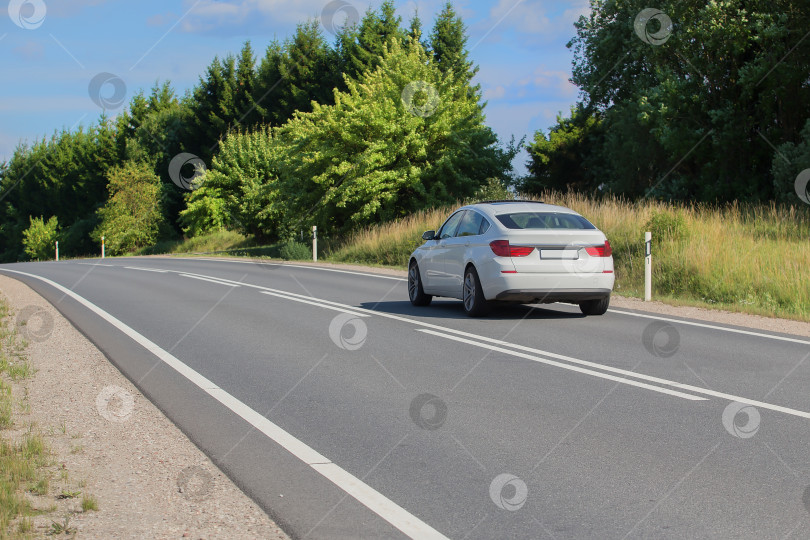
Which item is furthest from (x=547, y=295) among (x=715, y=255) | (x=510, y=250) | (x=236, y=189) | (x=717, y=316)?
(x=236, y=189)

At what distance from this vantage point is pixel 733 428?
5.99m

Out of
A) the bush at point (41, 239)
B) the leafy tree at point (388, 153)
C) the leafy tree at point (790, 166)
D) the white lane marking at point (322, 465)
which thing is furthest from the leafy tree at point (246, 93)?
the white lane marking at point (322, 465)

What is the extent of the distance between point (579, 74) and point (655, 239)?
3510cm

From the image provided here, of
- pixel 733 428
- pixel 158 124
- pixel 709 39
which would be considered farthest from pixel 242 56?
pixel 733 428

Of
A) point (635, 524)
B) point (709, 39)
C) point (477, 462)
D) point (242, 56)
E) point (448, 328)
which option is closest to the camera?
Answer: point (635, 524)

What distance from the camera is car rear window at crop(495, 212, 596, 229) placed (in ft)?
41.9

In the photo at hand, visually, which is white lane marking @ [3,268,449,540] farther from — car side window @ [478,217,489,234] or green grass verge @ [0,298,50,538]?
car side window @ [478,217,489,234]

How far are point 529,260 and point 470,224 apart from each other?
5.63 ft

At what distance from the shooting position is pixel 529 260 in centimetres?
1207

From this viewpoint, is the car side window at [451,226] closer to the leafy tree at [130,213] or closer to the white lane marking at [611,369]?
the white lane marking at [611,369]

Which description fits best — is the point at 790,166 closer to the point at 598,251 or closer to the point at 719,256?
the point at 719,256

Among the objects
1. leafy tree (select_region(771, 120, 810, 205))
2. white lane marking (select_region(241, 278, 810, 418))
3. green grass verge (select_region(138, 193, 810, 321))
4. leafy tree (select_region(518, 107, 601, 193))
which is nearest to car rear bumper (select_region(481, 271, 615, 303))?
white lane marking (select_region(241, 278, 810, 418))

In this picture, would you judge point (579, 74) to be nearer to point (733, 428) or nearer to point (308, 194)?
point (308, 194)

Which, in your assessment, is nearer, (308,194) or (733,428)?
(733,428)
